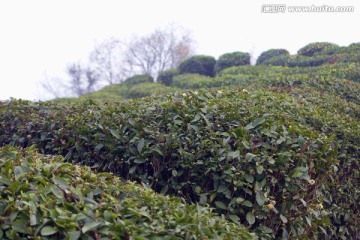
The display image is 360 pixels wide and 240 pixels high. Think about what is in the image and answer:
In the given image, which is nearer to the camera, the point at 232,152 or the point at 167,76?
the point at 232,152

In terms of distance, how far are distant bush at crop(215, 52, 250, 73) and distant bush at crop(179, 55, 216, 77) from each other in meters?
0.75

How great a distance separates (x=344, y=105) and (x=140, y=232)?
393 cm

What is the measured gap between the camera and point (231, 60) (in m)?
14.0

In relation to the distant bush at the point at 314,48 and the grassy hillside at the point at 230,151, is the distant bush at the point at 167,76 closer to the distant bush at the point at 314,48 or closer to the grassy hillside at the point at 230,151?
the distant bush at the point at 314,48

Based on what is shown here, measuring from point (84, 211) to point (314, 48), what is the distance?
41.3 feet

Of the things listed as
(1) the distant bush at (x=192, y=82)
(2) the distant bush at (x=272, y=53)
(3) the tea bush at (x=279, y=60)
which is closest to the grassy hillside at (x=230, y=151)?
(1) the distant bush at (x=192, y=82)

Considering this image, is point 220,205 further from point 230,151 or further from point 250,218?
point 230,151

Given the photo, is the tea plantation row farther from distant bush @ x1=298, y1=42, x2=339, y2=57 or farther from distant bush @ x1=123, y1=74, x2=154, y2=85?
distant bush @ x1=123, y1=74, x2=154, y2=85

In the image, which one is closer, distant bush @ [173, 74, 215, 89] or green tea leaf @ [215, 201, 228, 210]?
green tea leaf @ [215, 201, 228, 210]

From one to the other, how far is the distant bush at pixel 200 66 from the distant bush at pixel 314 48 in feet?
10.3

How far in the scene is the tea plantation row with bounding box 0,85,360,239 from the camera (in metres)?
2.80

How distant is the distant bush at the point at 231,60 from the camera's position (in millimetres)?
14039

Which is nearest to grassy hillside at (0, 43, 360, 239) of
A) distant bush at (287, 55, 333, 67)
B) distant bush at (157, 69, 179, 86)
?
distant bush at (287, 55, 333, 67)

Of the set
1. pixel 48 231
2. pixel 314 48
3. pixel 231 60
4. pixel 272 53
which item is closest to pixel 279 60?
pixel 314 48
